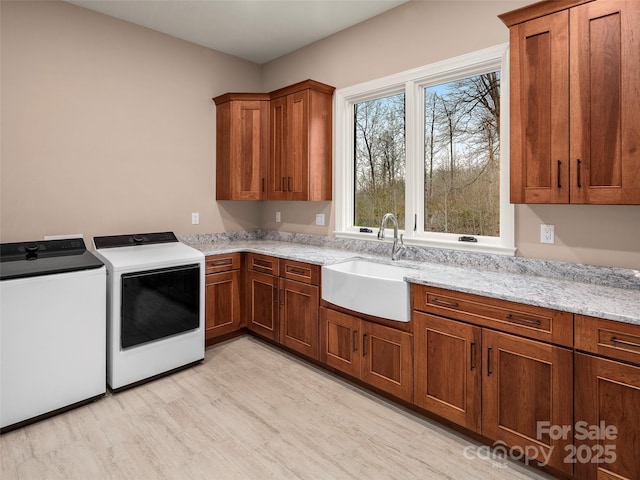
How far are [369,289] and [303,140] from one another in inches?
65.9

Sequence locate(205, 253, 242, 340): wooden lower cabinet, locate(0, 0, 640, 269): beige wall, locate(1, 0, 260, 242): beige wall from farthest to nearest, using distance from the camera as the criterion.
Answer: locate(205, 253, 242, 340): wooden lower cabinet → locate(1, 0, 260, 242): beige wall → locate(0, 0, 640, 269): beige wall

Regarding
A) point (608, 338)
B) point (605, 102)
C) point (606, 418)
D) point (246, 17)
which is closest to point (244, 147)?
point (246, 17)

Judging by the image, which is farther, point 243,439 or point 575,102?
point 243,439

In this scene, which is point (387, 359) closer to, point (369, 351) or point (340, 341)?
point (369, 351)

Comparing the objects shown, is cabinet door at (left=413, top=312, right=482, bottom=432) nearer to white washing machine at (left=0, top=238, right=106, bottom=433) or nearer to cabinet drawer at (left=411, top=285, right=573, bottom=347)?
cabinet drawer at (left=411, top=285, right=573, bottom=347)

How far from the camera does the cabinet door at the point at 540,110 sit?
1936 millimetres

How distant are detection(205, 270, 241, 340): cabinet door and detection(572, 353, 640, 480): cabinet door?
8.89ft

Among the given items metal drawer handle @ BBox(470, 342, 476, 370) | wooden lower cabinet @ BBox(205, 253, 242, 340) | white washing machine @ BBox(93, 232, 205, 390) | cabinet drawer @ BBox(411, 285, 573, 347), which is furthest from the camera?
wooden lower cabinet @ BBox(205, 253, 242, 340)

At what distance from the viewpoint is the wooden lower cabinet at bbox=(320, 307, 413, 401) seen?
2375 millimetres

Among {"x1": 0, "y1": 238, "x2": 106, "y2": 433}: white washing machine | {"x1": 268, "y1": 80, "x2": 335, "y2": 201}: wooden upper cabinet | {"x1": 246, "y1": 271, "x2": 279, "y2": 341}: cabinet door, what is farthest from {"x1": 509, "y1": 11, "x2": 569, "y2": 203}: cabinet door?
{"x1": 0, "y1": 238, "x2": 106, "y2": 433}: white washing machine

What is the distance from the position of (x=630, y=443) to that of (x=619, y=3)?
6.43ft

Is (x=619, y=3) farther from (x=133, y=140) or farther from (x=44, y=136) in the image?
(x=44, y=136)

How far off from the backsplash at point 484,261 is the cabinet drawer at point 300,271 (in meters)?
0.60

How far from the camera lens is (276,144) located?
3.76 metres
